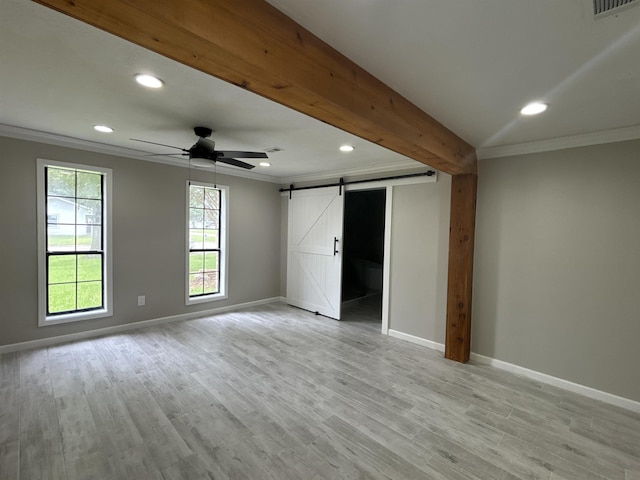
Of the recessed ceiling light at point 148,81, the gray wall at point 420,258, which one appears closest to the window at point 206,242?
the recessed ceiling light at point 148,81

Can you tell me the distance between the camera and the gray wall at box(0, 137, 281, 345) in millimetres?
3322

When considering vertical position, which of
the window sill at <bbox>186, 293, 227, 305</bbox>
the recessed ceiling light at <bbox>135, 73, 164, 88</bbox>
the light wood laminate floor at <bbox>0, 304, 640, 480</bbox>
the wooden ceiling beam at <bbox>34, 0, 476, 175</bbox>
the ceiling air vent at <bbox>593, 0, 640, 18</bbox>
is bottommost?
the light wood laminate floor at <bbox>0, 304, 640, 480</bbox>

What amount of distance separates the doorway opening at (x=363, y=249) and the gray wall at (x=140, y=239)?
5.30 feet

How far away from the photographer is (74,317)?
12.3ft

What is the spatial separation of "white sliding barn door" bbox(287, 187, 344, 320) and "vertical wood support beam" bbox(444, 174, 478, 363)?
1912 millimetres

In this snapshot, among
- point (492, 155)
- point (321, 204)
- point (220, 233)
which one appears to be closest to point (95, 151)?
point (220, 233)

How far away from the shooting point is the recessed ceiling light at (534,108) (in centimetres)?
219

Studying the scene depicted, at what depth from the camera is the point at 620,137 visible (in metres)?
2.65

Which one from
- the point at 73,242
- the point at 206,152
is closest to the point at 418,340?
the point at 206,152

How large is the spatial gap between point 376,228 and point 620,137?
15.8 feet

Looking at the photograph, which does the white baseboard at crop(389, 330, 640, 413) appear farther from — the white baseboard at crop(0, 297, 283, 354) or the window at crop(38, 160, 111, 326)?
the window at crop(38, 160, 111, 326)

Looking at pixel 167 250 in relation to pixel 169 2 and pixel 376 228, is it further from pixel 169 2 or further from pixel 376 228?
pixel 376 228

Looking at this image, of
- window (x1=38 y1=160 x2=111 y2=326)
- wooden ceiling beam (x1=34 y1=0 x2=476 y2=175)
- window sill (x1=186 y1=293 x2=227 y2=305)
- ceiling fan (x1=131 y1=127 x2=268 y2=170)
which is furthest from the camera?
window sill (x1=186 y1=293 x2=227 y2=305)

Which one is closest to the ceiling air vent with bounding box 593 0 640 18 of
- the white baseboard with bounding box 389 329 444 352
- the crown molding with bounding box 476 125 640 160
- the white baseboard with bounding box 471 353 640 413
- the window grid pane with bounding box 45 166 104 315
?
the crown molding with bounding box 476 125 640 160
